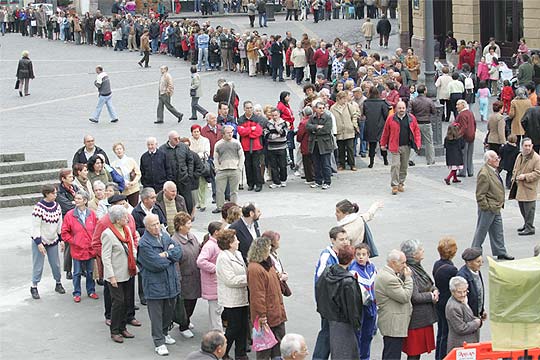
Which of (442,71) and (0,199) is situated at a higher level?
(442,71)

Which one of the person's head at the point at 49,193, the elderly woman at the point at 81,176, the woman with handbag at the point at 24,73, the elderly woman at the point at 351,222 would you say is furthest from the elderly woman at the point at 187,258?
the woman with handbag at the point at 24,73

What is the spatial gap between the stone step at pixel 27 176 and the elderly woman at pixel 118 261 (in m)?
7.89

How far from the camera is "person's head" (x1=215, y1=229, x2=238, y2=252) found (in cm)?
1252

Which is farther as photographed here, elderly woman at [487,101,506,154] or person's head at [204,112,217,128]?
elderly woman at [487,101,506,154]

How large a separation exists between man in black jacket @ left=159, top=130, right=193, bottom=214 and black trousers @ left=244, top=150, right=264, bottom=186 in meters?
→ 2.53

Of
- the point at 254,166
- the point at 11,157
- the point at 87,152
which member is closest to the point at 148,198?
the point at 87,152

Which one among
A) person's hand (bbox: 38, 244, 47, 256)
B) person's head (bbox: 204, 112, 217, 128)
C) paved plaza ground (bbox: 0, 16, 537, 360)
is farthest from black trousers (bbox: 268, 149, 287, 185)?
person's hand (bbox: 38, 244, 47, 256)

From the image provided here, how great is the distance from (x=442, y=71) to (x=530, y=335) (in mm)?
18090

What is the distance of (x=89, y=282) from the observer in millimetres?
15070

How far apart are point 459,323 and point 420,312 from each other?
1.64 feet

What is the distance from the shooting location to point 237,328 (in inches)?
501

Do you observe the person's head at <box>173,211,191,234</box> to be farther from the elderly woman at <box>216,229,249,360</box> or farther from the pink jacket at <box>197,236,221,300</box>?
the elderly woman at <box>216,229,249,360</box>

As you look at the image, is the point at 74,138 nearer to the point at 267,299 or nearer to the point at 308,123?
the point at 308,123

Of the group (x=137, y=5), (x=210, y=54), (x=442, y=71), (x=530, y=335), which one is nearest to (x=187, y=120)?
(x=442, y=71)
